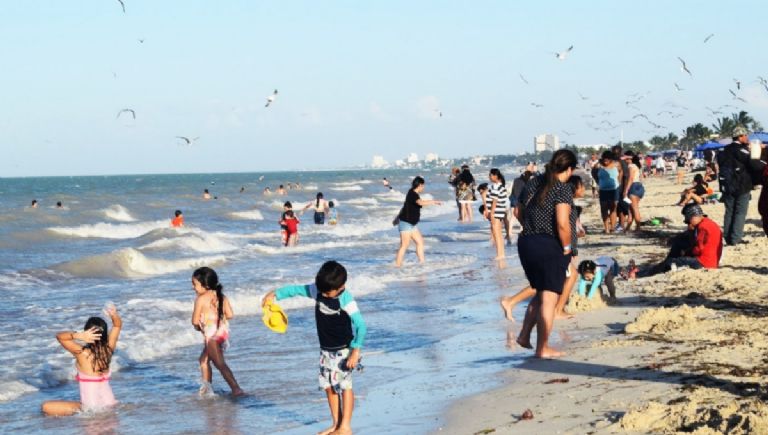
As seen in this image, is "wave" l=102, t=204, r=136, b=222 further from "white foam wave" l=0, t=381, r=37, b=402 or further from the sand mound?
the sand mound

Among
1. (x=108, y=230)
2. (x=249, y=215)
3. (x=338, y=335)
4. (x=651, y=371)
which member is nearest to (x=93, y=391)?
(x=338, y=335)

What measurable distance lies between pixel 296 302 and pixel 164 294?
336 centimetres

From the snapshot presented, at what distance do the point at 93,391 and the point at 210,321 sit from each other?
1057 mm

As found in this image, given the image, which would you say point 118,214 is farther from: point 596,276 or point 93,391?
point 93,391

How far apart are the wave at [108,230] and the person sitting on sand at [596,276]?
2892 cm

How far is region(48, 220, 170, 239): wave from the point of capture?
3691 centimetres

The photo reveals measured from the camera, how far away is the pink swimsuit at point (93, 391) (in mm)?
7418

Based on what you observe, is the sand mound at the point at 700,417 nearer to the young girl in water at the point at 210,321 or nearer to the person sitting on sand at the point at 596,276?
the young girl in water at the point at 210,321

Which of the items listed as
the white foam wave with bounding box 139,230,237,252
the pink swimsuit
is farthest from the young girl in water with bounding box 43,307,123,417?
the white foam wave with bounding box 139,230,237,252

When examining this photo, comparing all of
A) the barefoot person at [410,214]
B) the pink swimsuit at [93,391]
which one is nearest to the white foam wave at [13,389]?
the pink swimsuit at [93,391]

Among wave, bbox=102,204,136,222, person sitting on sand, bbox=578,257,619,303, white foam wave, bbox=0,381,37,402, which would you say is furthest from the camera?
wave, bbox=102,204,136,222

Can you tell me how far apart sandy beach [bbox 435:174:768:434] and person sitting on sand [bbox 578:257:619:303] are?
0.55 feet

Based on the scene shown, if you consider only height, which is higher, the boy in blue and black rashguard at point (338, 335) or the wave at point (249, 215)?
the boy in blue and black rashguard at point (338, 335)

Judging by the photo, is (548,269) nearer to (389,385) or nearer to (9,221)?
(389,385)
